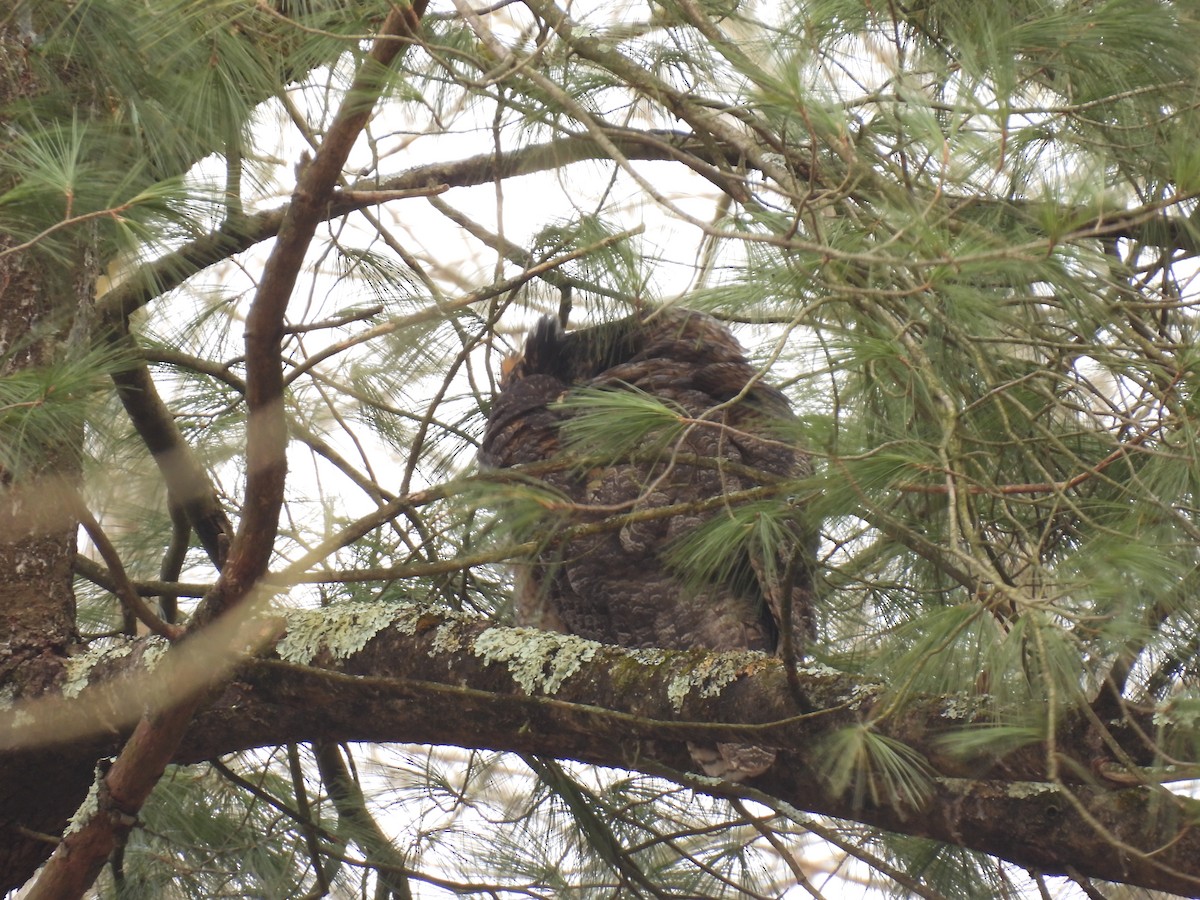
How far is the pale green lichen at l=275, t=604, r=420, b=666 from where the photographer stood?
2.02m

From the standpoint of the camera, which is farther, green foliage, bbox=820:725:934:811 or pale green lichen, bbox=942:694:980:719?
pale green lichen, bbox=942:694:980:719

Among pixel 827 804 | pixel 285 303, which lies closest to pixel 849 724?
pixel 827 804

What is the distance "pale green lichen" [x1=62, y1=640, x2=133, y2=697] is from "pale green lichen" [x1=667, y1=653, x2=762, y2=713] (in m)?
0.97

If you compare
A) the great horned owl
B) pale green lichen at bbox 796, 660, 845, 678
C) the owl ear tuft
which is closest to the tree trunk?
the great horned owl

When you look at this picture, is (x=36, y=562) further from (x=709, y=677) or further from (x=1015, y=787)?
(x=1015, y=787)

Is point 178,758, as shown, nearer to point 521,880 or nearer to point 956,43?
point 521,880

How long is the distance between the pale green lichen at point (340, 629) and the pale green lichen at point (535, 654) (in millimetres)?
158

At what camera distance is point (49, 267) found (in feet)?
6.68

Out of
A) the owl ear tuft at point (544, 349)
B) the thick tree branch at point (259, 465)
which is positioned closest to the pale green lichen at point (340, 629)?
the thick tree branch at point (259, 465)

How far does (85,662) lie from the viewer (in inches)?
81.3

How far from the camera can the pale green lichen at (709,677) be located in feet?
5.76

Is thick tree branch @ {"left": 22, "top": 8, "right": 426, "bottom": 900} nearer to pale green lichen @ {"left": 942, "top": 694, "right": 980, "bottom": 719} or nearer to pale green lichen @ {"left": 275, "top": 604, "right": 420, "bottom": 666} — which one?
pale green lichen @ {"left": 275, "top": 604, "right": 420, "bottom": 666}

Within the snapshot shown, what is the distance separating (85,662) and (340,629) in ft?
1.47

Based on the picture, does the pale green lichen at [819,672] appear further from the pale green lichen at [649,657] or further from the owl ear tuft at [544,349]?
the owl ear tuft at [544,349]
